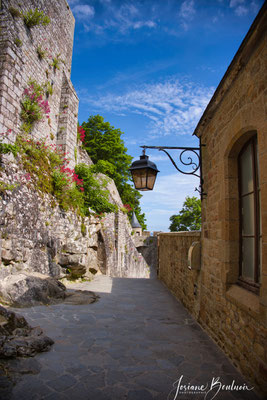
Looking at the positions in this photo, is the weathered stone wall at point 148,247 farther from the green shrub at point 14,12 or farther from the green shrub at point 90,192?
the green shrub at point 14,12

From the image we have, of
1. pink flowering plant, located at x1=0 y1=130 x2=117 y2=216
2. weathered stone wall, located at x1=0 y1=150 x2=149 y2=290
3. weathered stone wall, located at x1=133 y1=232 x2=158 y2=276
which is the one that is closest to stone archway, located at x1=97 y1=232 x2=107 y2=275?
weathered stone wall, located at x1=0 y1=150 x2=149 y2=290

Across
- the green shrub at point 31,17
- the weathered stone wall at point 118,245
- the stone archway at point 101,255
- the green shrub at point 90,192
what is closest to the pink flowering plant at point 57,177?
the green shrub at point 90,192

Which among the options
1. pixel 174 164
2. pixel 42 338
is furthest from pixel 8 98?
pixel 42 338

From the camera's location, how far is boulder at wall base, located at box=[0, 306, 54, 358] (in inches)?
107

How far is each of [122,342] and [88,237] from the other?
7023mm

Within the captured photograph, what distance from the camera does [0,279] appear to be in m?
5.13

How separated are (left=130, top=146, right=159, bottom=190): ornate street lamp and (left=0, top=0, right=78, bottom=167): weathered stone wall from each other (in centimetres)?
409

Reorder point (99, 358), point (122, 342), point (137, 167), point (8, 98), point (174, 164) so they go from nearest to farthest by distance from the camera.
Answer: point (99, 358) < point (122, 342) < point (174, 164) < point (137, 167) < point (8, 98)

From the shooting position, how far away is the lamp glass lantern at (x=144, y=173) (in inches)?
192

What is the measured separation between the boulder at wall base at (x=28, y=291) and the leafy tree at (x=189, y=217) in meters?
26.8

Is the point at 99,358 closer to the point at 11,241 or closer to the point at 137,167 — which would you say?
the point at 137,167

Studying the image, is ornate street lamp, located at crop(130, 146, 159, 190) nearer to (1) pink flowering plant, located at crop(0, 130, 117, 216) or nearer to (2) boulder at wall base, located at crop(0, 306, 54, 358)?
(2) boulder at wall base, located at crop(0, 306, 54, 358)

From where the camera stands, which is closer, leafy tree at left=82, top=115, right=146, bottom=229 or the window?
the window

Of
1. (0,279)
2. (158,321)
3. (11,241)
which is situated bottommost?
(158,321)
